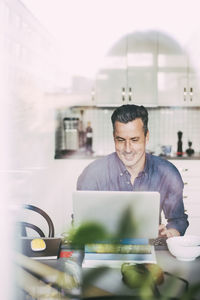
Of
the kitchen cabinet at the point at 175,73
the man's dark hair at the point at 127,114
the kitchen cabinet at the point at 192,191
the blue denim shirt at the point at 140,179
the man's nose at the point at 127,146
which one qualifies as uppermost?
the kitchen cabinet at the point at 175,73

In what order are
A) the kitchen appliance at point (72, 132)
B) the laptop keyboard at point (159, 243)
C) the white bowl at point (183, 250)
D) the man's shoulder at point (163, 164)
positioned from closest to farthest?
the white bowl at point (183, 250)
the laptop keyboard at point (159, 243)
the man's shoulder at point (163, 164)
the kitchen appliance at point (72, 132)

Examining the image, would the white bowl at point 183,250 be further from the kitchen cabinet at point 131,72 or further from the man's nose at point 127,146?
the kitchen cabinet at point 131,72

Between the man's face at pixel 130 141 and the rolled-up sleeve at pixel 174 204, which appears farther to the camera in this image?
the man's face at pixel 130 141

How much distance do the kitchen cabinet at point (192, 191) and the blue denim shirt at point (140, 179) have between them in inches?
56.1

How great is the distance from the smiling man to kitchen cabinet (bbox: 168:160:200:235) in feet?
4.26

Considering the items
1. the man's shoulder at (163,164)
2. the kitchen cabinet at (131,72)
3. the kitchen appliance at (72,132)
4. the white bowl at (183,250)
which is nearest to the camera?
the white bowl at (183,250)

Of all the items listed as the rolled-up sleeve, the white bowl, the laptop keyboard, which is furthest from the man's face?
the white bowl

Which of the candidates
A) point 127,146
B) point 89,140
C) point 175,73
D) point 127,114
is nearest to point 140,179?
point 127,146

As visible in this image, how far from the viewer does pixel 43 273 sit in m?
0.38

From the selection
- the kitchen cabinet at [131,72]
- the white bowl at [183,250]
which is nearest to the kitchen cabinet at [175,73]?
the kitchen cabinet at [131,72]

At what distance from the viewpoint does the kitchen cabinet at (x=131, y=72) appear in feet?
13.3

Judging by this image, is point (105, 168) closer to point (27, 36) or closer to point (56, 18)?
point (27, 36)

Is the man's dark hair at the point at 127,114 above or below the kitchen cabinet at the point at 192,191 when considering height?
above

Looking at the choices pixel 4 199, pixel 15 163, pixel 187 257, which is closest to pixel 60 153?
pixel 15 163
